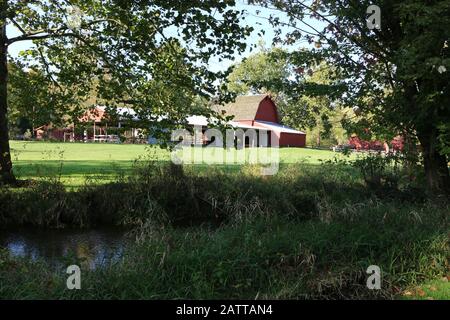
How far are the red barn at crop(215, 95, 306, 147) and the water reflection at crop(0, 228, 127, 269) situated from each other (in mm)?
43055

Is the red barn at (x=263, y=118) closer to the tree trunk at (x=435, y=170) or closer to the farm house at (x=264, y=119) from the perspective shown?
the farm house at (x=264, y=119)

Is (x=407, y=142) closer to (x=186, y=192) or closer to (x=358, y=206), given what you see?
(x=358, y=206)

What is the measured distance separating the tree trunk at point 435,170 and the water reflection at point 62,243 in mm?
6614

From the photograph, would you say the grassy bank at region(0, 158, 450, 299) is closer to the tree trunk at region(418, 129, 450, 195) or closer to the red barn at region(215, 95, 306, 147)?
the tree trunk at region(418, 129, 450, 195)

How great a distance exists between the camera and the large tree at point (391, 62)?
7.14m

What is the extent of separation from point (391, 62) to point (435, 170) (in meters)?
2.60

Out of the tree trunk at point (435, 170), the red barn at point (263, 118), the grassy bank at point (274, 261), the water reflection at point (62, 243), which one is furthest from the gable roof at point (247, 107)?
the tree trunk at point (435, 170)

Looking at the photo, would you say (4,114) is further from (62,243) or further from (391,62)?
(391,62)

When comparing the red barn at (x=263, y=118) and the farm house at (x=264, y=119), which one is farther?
the red barn at (x=263, y=118)

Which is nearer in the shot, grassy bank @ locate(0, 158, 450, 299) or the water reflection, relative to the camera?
grassy bank @ locate(0, 158, 450, 299)

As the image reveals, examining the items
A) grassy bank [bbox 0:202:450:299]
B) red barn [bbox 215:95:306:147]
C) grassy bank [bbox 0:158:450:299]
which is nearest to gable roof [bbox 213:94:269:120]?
red barn [bbox 215:95:306:147]

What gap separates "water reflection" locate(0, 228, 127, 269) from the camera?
345 inches

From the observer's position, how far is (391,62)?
336 inches

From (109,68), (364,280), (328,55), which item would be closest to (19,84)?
(109,68)
